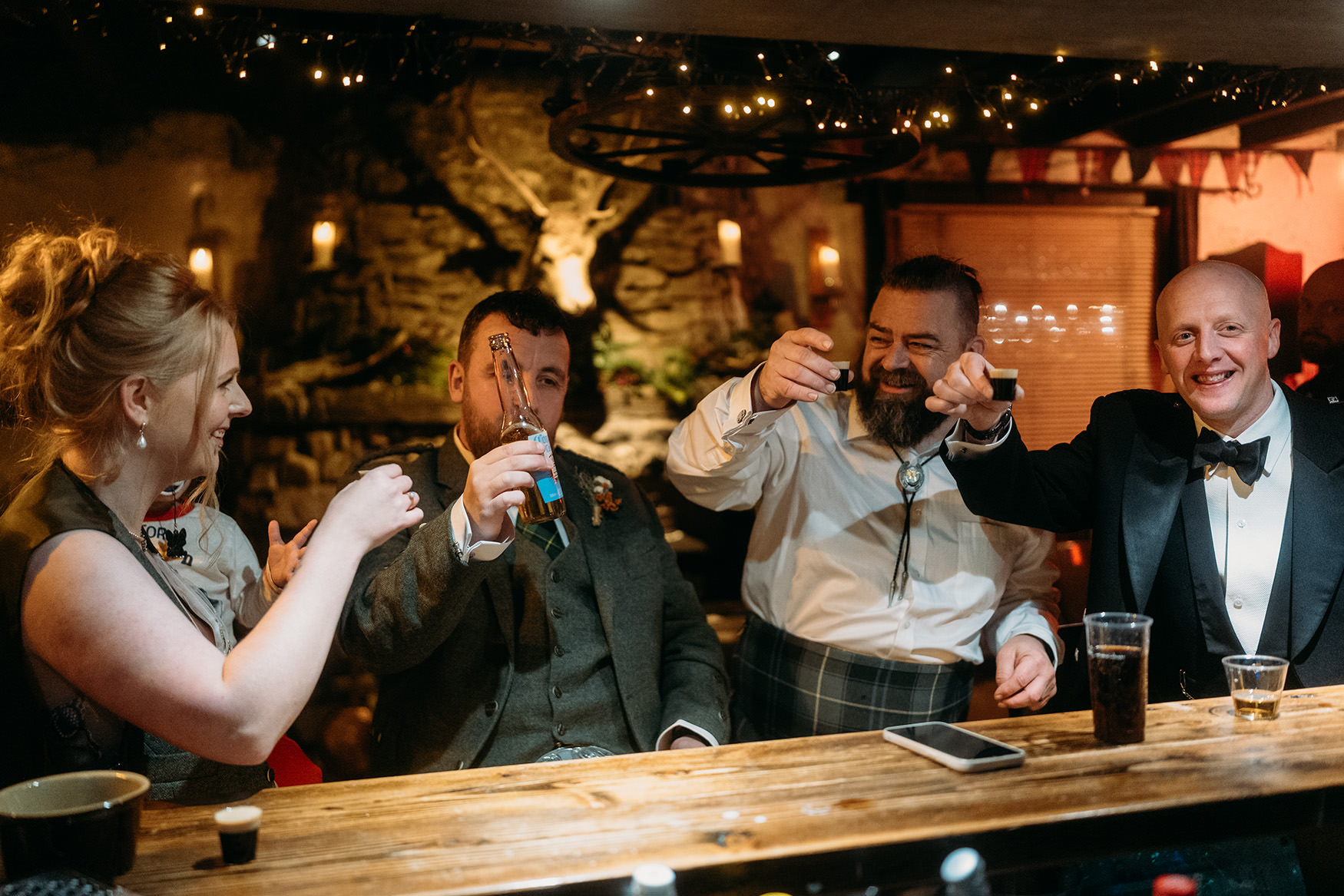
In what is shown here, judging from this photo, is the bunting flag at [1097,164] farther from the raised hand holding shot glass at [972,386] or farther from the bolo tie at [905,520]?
the raised hand holding shot glass at [972,386]

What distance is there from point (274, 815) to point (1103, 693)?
52.3 inches

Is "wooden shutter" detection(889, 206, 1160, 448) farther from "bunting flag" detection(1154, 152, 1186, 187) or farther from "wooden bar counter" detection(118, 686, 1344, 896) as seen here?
"wooden bar counter" detection(118, 686, 1344, 896)

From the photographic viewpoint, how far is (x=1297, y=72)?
10.3 ft

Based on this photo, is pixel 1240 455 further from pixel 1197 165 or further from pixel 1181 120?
pixel 1197 165

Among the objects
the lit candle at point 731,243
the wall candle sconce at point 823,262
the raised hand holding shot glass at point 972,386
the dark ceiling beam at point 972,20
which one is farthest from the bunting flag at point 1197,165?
the raised hand holding shot glass at point 972,386

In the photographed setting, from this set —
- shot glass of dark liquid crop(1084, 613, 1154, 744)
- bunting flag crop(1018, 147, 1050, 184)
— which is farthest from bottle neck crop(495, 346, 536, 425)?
bunting flag crop(1018, 147, 1050, 184)

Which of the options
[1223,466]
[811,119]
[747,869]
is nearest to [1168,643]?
[1223,466]

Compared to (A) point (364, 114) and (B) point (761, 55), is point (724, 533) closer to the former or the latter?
(B) point (761, 55)

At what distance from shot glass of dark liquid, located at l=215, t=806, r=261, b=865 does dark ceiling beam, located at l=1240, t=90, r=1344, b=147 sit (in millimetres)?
4493

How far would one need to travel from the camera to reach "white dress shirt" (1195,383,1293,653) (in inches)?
86.6

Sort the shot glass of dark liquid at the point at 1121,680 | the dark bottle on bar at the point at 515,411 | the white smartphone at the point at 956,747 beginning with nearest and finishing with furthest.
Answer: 1. the white smartphone at the point at 956,747
2. the shot glass of dark liquid at the point at 1121,680
3. the dark bottle on bar at the point at 515,411

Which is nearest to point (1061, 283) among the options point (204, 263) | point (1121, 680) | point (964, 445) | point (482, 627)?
point (964, 445)

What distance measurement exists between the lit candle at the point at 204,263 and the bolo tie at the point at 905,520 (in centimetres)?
354

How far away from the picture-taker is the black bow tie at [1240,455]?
2.20 m
